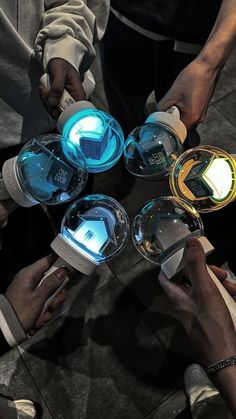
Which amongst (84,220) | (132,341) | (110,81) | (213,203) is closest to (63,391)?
(132,341)

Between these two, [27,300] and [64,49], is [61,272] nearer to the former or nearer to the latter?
[27,300]

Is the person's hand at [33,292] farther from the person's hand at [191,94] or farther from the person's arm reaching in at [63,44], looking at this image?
the person's hand at [191,94]

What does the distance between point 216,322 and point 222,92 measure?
122 cm

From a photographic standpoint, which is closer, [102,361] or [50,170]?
[50,170]

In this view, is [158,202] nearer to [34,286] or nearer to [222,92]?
[34,286]

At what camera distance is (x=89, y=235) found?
2.89 ft

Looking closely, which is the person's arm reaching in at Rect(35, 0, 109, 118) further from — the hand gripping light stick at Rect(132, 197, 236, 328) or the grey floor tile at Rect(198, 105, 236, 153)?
the grey floor tile at Rect(198, 105, 236, 153)

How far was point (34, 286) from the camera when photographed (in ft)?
2.96

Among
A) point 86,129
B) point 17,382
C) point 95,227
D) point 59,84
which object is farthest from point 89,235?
point 17,382

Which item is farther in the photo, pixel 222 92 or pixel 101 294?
pixel 222 92

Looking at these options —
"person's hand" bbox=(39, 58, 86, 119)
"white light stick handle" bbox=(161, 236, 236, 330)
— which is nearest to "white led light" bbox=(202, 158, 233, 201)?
"white light stick handle" bbox=(161, 236, 236, 330)

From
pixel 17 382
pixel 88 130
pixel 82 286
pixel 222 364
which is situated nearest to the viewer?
pixel 222 364

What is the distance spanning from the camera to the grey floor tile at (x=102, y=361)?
1298mm

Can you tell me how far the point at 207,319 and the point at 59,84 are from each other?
0.59 metres
